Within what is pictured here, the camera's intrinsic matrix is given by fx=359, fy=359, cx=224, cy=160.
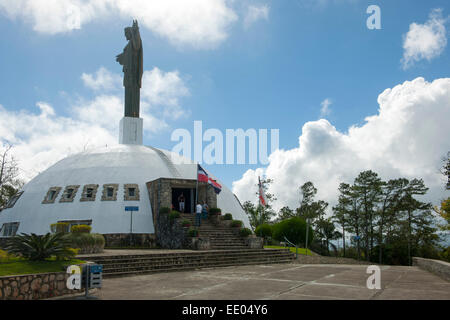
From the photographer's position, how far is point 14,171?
34781 millimetres

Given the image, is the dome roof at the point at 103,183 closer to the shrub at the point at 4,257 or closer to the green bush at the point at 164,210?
the green bush at the point at 164,210

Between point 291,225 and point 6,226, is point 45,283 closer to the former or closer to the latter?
point 6,226

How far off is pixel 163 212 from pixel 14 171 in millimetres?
20397

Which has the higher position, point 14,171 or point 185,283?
point 14,171

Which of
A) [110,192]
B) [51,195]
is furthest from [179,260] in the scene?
[51,195]

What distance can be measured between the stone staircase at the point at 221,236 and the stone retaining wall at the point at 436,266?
8.91 metres

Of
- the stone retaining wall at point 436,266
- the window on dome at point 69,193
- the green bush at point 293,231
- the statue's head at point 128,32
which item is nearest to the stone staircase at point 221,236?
the window on dome at point 69,193

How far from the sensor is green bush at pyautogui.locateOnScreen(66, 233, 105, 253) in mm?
16156

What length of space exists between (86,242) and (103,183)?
30.6 ft

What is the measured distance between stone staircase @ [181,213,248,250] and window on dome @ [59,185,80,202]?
790 centimetres

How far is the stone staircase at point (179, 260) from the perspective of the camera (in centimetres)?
1346

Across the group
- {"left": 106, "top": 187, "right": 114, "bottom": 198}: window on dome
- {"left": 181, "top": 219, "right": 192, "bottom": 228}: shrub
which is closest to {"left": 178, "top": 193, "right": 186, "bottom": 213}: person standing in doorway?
{"left": 181, "top": 219, "right": 192, "bottom": 228}: shrub

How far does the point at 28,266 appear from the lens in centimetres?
912
